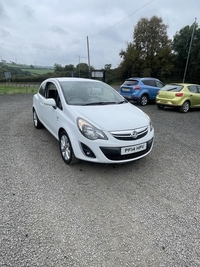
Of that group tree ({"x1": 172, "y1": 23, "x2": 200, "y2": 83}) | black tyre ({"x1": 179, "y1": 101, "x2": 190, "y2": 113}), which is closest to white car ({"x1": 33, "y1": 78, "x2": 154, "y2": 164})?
black tyre ({"x1": 179, "y1": 101, "x2": 190, "y2": 113})

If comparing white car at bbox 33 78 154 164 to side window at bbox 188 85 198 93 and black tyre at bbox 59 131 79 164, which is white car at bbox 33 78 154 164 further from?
side window at bbox 188 85 198 93

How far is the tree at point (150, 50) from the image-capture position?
30281 millimetres

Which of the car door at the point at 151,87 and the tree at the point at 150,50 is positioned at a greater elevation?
the tree at the point at 150,50

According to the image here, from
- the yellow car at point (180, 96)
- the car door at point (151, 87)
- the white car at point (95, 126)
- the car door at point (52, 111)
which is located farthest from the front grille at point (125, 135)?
the car door at point (151, 87)

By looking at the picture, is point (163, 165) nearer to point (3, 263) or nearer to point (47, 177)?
point (47, 177)

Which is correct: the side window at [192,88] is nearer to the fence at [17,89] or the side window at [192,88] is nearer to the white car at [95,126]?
the white car at [95,126]

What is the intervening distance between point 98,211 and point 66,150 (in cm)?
141

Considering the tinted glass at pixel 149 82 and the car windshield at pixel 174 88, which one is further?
the tinted glass at pixel 149 82

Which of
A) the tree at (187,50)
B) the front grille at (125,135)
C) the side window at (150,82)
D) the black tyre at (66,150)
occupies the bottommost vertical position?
the black tyre at (66,150)

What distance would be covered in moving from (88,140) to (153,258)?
1.71 metres

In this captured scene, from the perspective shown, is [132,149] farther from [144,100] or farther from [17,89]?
[17,89]

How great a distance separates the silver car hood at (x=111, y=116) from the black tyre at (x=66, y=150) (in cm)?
52

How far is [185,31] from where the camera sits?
31234mm

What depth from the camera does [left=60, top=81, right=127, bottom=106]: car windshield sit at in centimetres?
374
